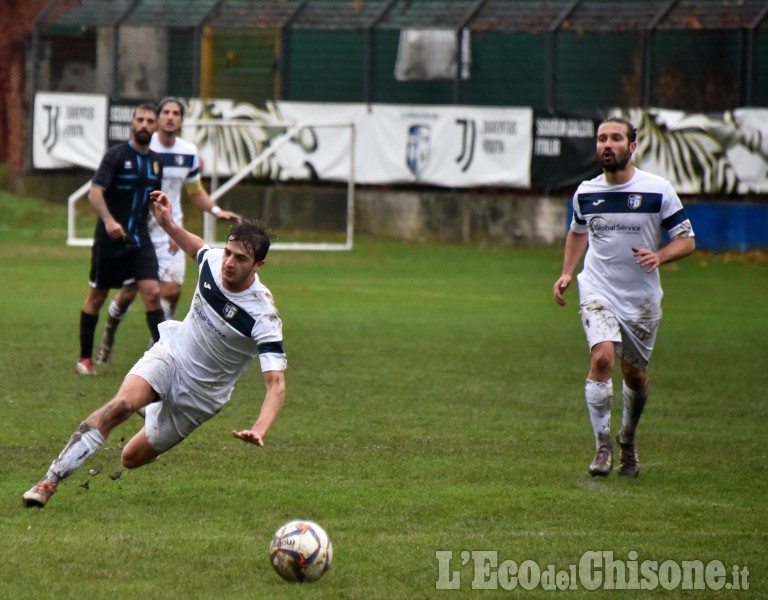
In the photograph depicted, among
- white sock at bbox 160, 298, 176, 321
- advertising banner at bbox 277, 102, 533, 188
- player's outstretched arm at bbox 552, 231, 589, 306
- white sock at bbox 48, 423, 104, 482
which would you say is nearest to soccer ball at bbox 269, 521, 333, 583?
white sock at bbox 48, 423, 104, 482

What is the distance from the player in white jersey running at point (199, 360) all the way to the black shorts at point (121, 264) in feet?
14.0

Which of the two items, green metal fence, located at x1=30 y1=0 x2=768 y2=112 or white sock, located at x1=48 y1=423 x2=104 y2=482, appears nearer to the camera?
white sock, located at x1=48 y1=423 x2=104 y2=482

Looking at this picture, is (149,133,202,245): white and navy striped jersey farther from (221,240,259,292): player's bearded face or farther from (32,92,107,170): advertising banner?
(32,92,107,170): advertising banner

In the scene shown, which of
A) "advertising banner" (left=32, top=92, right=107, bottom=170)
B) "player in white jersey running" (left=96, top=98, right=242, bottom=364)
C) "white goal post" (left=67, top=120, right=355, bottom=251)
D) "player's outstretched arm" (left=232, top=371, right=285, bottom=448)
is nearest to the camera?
"player's outstretched arm" (left=232, top=371, right=285, bottom=448)

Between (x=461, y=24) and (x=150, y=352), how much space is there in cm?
1938

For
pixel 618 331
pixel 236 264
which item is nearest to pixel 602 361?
pixel 618 331

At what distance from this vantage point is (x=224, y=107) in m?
27.1

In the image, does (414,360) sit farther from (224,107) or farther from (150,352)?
(224,107)

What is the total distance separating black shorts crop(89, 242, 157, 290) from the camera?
12.1 meters

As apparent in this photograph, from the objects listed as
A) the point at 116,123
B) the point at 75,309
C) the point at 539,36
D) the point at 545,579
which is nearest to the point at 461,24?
the point at 539,36

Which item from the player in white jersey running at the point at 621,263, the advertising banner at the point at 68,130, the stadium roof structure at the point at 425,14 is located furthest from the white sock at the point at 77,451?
the advertising banner at the point at 68,130

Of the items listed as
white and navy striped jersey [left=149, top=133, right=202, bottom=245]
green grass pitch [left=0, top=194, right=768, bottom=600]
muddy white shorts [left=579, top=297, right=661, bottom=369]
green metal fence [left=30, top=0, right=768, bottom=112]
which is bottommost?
green grass pitch [left=0, top=194, right=768, bottom=600]

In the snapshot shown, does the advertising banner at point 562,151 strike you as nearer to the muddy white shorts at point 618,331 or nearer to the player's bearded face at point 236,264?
the muddy white shorts at point 618,331

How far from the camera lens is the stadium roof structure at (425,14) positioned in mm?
24781
